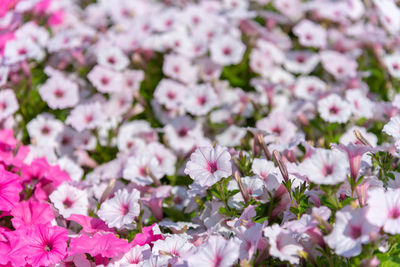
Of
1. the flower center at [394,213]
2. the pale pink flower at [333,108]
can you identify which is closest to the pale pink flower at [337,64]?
the pale pink flower at [333,108]

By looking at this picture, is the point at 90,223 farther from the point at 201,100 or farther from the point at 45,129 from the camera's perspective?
the point at 201,100

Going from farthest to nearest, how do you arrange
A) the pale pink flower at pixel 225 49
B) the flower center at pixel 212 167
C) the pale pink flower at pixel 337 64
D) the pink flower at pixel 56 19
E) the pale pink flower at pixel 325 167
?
1. the pink flower at pixel 56 19
2. the pale pink flower at pixel 337 64
3. the pale pink flower at pixel 225 49
4. the flower center at pixel 212 167
5. the pale pink flower at pixel 325 167

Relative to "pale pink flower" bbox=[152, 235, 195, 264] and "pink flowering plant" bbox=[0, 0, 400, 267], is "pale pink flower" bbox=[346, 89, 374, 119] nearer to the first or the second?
"pink flowering plant" bbox=[0, 0, 400, 267]

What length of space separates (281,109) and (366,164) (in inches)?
59.6

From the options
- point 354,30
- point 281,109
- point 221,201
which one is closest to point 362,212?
point 221,201

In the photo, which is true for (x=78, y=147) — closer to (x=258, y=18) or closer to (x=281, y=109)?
(x=281, y=109)

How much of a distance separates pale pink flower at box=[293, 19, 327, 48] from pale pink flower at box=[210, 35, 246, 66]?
2.31 feet

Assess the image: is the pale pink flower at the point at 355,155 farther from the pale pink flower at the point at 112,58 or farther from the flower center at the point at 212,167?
the pale pink flower at the point at 112,58

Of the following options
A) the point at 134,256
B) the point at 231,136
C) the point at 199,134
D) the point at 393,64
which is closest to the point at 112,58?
A: the point at 199,134

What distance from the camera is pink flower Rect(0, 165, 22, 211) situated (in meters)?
2.54

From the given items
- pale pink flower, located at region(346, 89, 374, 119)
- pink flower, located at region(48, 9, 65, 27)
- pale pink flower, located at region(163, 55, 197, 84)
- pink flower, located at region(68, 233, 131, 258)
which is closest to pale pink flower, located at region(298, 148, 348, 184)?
pink flower, located at region(68, 233, 131, 258)

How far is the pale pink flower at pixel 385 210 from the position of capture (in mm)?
1914

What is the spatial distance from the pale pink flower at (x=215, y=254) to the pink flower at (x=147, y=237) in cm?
47

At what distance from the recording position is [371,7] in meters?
5.29
